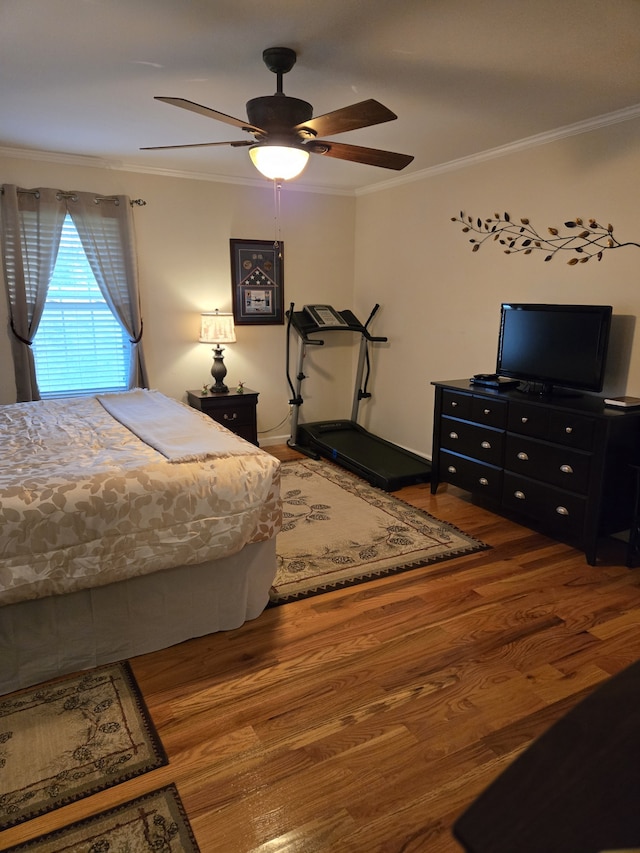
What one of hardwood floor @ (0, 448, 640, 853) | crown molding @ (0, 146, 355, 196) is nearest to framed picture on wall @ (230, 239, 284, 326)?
crown molding @ (0, 146, 355, 196)

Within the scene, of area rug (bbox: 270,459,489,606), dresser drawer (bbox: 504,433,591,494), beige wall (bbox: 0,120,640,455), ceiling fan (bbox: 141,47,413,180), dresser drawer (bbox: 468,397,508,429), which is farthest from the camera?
dresser drawer (bbox: 468,397,508,429)

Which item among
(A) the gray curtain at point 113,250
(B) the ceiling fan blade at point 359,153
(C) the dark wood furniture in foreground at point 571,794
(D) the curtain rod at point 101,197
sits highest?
(D) the curtain rod at point 101,197

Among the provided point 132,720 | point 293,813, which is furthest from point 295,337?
point 293,813

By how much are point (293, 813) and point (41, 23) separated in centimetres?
294

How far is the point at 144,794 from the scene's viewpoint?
5.29 ft

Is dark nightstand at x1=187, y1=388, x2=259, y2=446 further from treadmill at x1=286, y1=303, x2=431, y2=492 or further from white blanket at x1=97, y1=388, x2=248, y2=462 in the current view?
white blanket at x1=97, y1=388, x2=248, y2=462

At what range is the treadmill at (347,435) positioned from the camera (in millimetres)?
4379

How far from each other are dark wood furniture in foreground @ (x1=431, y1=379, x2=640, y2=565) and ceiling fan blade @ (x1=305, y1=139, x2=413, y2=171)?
1530 millimetres

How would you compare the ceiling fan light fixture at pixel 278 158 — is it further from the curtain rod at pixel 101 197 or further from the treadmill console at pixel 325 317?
the treadmill console at pixel 325 317

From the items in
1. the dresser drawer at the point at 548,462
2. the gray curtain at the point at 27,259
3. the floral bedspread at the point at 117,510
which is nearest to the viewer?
the floral bedspread at the point at 117,510

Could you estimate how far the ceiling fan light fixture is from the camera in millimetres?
2479

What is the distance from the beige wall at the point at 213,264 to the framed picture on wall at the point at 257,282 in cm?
7

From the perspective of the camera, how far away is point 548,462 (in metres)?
3.15

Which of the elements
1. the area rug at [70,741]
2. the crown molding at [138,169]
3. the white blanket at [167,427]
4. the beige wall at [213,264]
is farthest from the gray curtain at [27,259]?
the area rug at [70,741]
